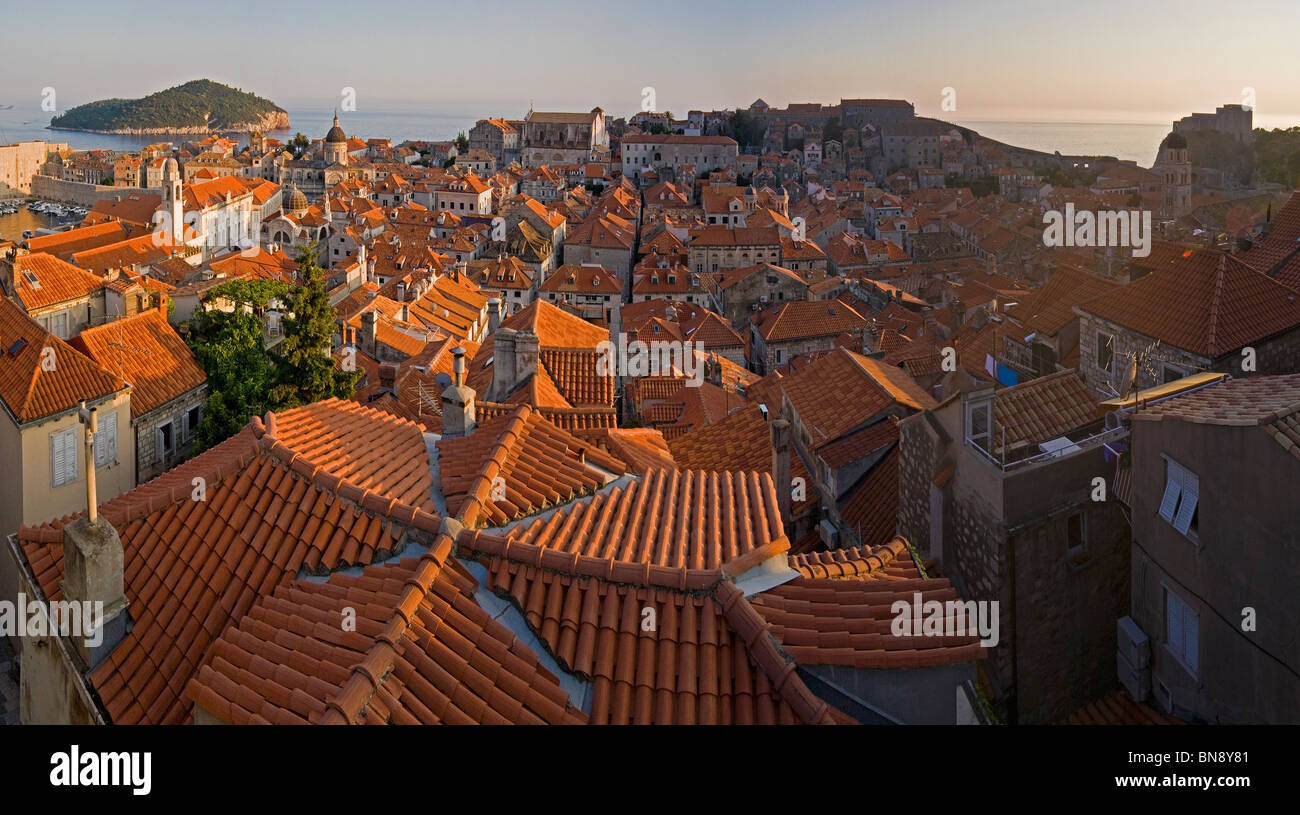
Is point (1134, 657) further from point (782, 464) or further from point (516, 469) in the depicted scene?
point (782, 464)

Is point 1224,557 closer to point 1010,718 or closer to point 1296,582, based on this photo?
point 1296,582

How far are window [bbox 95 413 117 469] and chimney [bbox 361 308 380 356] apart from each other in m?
13.2

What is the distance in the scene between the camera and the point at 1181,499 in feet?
21.5

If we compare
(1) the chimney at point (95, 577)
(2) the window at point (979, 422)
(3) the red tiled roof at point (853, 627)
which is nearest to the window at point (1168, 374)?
(2) the window at point (979, 422)

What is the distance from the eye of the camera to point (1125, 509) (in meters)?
7.73

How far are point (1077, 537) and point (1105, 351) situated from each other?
498cm

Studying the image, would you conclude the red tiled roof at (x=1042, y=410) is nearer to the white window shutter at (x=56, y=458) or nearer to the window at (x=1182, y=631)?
the window at (x=1182, y=631)

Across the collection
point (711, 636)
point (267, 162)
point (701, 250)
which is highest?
point (267, 162)

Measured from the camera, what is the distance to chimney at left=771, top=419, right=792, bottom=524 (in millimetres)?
11750

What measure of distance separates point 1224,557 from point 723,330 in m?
29.6

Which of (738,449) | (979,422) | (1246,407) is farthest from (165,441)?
(1246,407)

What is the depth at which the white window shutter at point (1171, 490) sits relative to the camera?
655 cm

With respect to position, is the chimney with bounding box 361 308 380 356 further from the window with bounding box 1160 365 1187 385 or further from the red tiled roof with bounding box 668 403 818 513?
the window with bounding box 1160 365 1187 385
